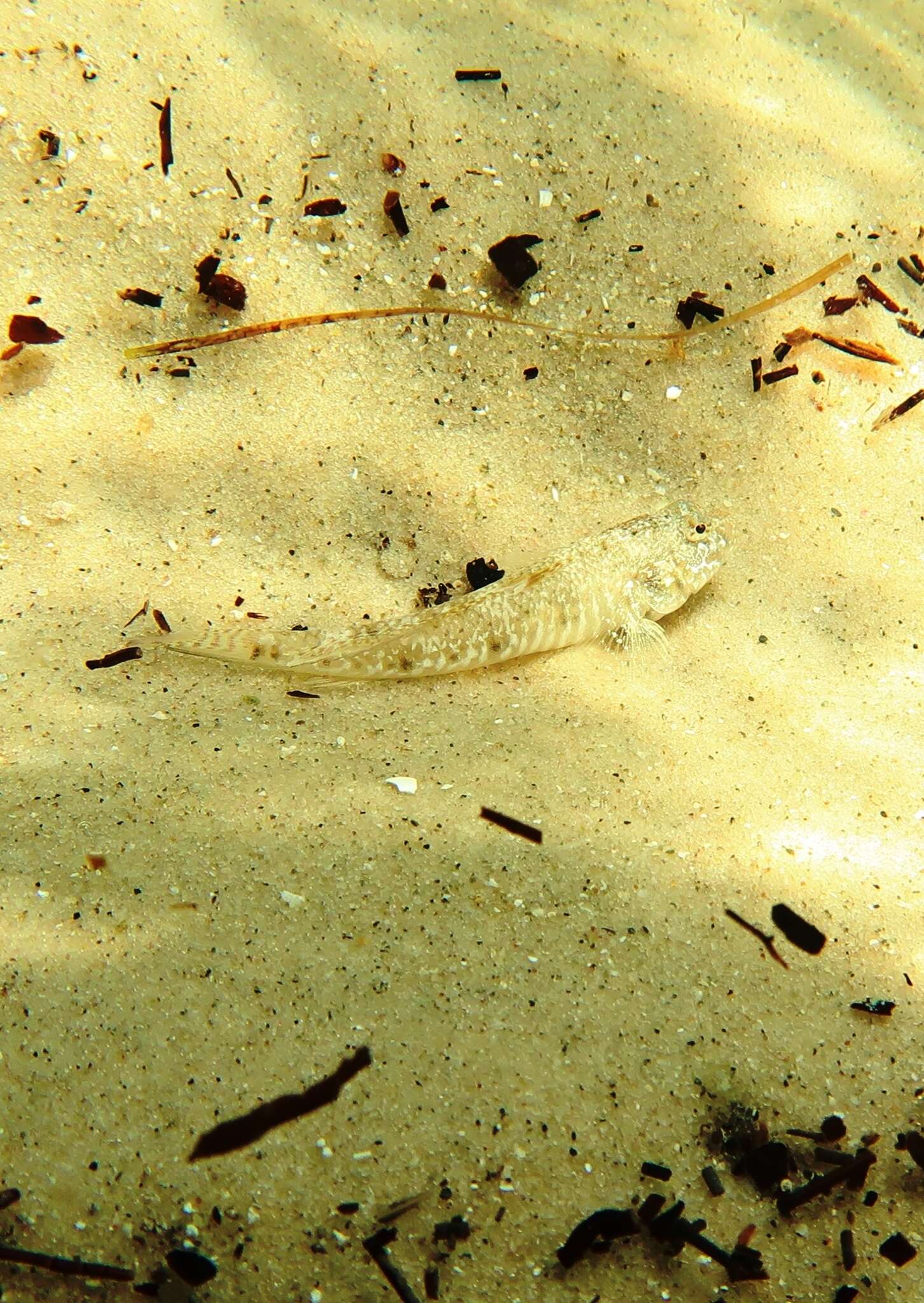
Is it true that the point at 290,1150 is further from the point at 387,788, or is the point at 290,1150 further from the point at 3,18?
the point at 3,18

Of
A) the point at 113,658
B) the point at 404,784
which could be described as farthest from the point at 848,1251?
the point at 113,658

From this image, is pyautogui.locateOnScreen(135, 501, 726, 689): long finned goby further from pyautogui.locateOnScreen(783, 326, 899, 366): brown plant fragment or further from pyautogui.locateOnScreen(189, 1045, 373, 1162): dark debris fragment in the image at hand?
pyautogui.locateOnScreen(189, 1045, 373, 1162): dark debris fragment

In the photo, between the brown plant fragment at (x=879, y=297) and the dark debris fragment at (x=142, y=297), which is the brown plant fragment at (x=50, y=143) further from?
the brown plant fragment at (x=879, y=297)

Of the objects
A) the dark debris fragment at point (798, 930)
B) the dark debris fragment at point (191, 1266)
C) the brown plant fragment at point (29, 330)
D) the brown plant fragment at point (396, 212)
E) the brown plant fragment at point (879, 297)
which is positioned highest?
the brown plant fragment at point (879, 297)

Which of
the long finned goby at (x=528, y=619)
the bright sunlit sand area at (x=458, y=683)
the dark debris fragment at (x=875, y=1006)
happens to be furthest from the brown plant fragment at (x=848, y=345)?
the dark debris fragment at (x=875, y=1006)

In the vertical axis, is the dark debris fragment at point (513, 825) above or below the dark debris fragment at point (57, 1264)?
above

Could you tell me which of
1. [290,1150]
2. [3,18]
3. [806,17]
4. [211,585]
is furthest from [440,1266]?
[806,17]

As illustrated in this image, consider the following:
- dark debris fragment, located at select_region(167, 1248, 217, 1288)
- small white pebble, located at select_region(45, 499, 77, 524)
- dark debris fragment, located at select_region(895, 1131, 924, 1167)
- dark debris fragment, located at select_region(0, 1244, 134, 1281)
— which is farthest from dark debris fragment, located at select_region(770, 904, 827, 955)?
small white pebble, located at select_region(45, 499, 77, 524)
